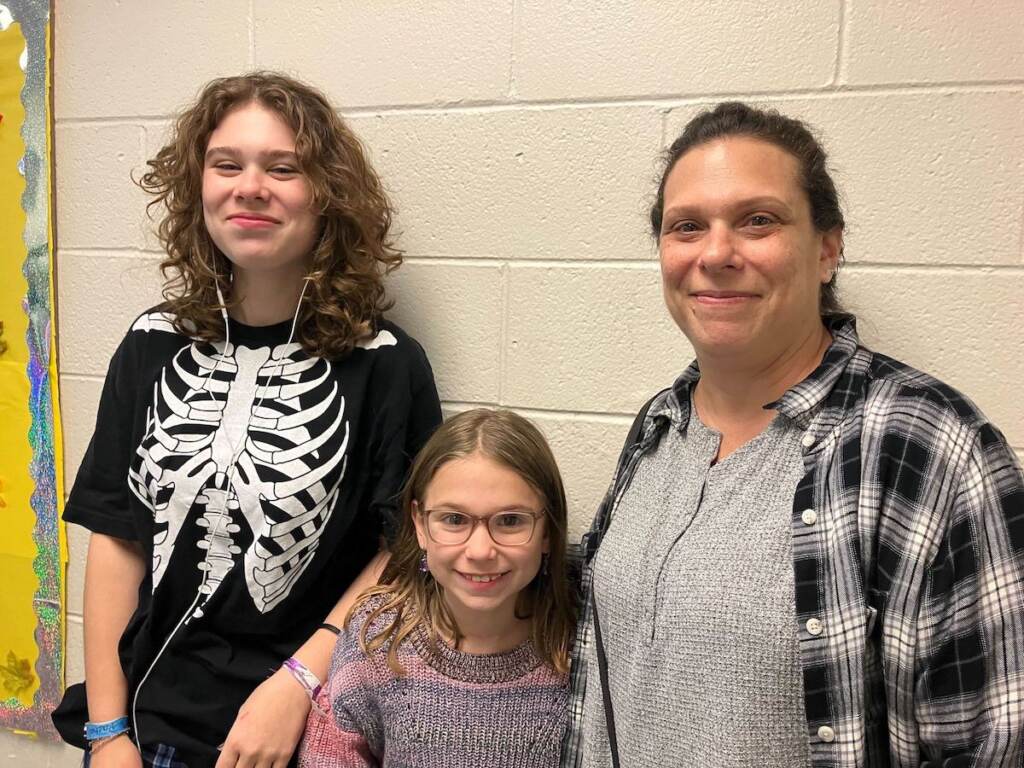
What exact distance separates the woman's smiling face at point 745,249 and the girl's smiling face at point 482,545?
0.34m

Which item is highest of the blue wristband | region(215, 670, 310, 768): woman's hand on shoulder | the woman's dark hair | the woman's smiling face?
the woman's dark hair

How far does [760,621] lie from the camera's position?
90 cm

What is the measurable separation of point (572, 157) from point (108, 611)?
44.1 inches

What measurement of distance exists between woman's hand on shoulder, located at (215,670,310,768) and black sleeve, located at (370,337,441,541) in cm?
28

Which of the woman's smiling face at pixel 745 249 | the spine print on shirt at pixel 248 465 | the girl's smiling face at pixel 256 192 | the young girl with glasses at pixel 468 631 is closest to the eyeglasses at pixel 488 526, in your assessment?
the young girl with glasses at pixel 468 631

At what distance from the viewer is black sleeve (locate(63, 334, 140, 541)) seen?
138cm

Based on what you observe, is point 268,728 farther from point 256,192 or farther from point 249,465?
point 256,192

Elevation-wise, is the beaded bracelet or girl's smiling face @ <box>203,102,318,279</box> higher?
girl's smiling face @ <box>203,102,318,279</box>

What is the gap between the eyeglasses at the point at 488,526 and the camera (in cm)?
113

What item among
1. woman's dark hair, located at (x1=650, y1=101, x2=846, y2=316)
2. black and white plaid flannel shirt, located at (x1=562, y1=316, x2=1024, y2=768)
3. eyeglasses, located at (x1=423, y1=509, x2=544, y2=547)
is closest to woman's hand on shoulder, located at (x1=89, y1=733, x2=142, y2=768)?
eyeglasses, located at (x1=423, y1=509, x2=544, y2=547)

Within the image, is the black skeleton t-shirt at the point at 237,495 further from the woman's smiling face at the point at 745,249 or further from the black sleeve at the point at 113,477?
the woman's smiling face at the point at 745,249

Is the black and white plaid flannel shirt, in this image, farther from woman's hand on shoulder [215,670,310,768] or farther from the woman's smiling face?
woman's hand on shoulder [215,670,310,768]

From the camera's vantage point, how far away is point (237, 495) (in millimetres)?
1290

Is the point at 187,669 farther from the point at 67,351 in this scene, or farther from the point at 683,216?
the point at 683,216
